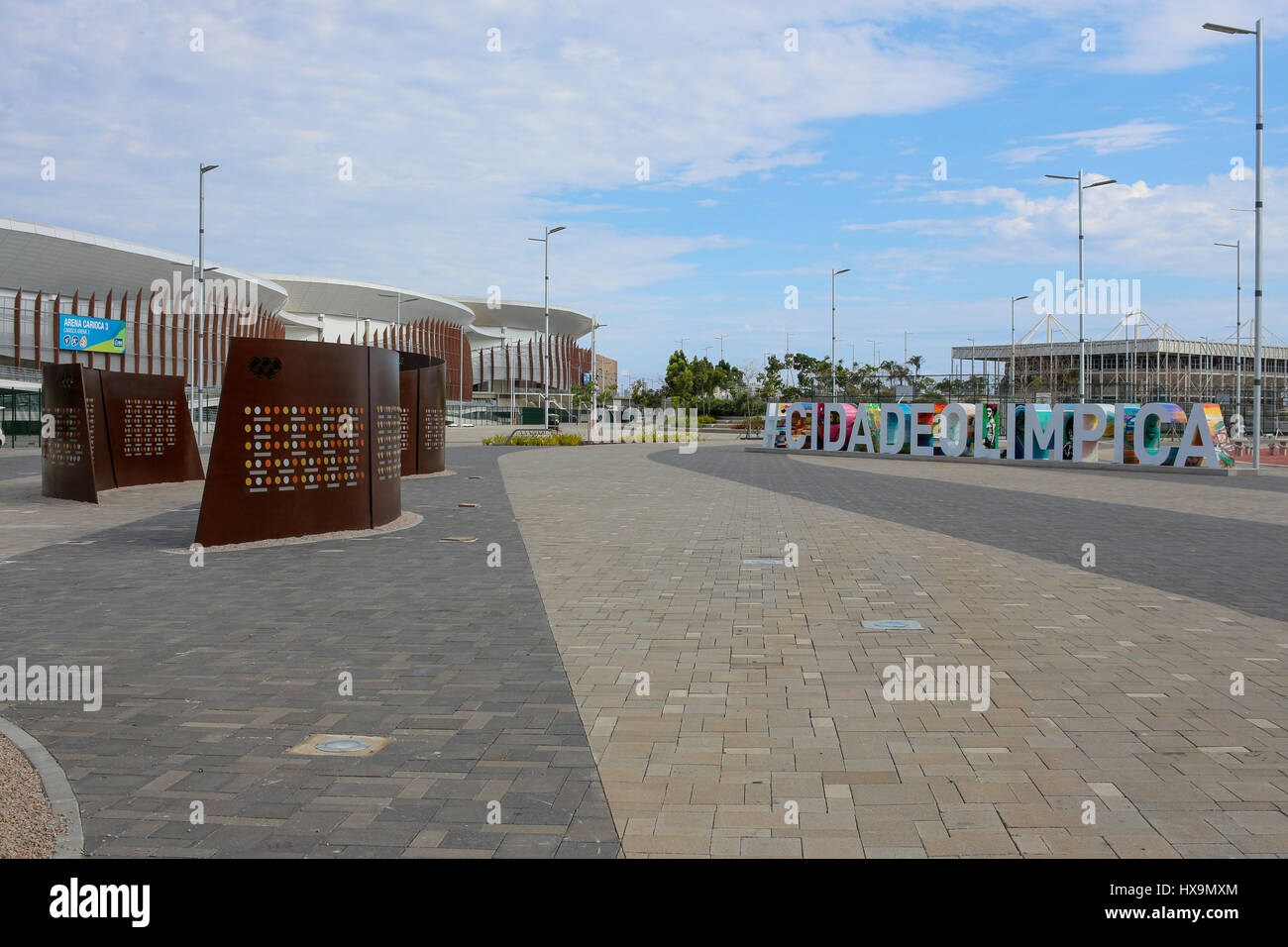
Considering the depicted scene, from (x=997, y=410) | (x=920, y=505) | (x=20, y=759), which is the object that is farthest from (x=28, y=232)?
(x=20, y=759)

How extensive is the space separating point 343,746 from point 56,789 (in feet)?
4.00

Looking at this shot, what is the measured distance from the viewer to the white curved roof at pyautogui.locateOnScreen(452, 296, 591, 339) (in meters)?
132

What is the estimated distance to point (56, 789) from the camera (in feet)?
14.3

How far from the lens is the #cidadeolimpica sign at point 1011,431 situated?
88.3 feet

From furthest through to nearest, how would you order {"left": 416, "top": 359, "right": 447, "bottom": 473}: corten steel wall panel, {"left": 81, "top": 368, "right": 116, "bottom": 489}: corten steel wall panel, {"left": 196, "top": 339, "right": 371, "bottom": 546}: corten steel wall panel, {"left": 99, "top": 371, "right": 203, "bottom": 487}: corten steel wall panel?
1. {"left": 416, "top": 359, "right": 447, "bottom": 473}: corten steel wall panel
2. {"left": 99, "top": 371, "right": 203, "bottom": 487}: corten steel wall panel
3. {"left": 81, "top": 368, "right": 116, "bottom": 489}: corten steel wall panel
4. {"left": 196, "top": 339, "right": 371, "bottom": 546}: corten steel wall panel

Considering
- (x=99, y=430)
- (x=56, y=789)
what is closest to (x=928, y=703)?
(x=56, y=789)

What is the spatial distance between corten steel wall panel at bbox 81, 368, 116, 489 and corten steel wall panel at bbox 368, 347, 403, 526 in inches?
267

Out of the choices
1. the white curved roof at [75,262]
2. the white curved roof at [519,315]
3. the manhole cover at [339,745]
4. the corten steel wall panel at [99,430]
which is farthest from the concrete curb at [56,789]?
the white curved roof at [519,315]

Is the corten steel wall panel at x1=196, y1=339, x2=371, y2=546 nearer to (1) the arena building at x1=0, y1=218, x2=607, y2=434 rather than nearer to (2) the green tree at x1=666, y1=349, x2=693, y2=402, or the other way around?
(1) the arena building at x1=0, y1=218, x2=607, y2=434

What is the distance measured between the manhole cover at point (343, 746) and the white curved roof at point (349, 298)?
9516 centimetres

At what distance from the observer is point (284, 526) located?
12312mm

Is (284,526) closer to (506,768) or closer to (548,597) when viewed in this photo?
(548,597)

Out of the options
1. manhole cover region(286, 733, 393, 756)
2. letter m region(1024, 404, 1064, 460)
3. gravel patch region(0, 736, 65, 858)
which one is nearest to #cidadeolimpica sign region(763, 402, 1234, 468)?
letter m region(1024, 404, 1064, 460)

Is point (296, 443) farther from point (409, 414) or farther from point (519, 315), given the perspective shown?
point (519, 315)
